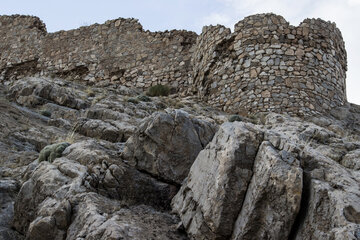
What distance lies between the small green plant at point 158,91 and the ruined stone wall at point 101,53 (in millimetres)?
404

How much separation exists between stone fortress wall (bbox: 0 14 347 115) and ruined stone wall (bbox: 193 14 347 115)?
2 cm

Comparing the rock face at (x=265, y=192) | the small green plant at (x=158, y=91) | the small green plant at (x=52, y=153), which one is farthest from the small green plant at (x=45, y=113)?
the rock face at (x=265, y=192)

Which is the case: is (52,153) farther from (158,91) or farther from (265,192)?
(158,91)

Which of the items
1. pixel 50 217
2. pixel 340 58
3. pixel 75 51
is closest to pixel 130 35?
pixel 75 51

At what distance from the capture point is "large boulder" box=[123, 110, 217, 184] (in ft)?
20.4

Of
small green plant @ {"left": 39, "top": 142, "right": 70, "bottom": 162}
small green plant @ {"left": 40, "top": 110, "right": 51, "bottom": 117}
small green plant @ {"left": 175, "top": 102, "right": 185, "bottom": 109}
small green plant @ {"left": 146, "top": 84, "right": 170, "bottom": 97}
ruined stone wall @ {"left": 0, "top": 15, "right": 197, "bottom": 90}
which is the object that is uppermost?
ruined stone wall @ {"left": 0, "top": 15, "right": 197, "bottom": 90}

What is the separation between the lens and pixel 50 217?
5043 mm

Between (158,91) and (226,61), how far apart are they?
247 centimetres

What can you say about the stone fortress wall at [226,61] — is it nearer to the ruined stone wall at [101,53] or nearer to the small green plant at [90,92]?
the ruined stone wall at [101,53]

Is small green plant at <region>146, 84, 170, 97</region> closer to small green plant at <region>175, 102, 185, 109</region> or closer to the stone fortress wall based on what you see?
the stone fortress wall

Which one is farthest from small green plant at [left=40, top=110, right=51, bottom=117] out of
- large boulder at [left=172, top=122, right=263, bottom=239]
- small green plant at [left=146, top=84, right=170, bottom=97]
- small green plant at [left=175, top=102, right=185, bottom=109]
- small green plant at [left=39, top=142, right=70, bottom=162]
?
large boulder at [left=172, top=122, right=263, bottom=239]

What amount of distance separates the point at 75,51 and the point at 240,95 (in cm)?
738

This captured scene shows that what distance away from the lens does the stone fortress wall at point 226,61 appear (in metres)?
12.0

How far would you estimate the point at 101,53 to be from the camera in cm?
1656
